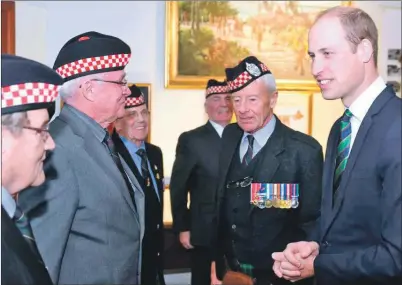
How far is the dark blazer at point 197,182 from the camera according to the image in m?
4.14

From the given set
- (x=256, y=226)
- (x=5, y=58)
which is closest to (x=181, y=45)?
(x=256, y=226)

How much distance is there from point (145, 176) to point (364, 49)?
1.80 meters

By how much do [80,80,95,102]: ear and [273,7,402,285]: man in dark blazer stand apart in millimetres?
918

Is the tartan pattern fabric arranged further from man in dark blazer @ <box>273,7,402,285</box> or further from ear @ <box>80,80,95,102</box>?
ear @ <box>80,80,95,102</box>

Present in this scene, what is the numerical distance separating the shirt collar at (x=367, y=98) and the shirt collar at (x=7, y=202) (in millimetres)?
1161

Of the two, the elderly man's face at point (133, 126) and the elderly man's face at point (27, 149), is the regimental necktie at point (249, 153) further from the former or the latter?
the elderly man's face at point (27, 149)

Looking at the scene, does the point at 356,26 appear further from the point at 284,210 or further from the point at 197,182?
the point at 197,182

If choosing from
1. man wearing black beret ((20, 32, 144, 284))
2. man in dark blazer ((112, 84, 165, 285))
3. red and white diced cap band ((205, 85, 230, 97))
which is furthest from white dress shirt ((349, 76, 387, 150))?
red and white diced cap band ((205, 85, 230, 97))

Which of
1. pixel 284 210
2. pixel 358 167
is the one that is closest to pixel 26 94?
pixel 358 167

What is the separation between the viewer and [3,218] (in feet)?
4.26

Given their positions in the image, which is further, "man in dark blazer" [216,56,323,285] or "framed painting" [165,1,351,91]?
"framed painting" [165,1,351,91]

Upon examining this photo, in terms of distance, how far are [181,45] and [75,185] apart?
11.2 feet

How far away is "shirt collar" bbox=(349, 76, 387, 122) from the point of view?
1867mm

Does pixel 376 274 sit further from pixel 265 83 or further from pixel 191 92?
pixel 191 92
